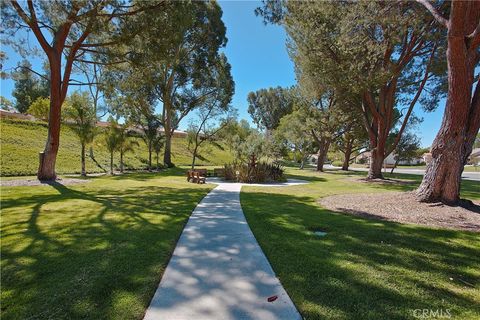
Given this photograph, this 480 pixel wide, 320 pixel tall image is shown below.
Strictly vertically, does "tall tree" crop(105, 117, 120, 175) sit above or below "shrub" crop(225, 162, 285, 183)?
above

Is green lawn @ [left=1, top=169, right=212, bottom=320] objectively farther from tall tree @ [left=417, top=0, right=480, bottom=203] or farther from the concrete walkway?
tall tree @ [left=417, top=0, right=480, bottom=203]

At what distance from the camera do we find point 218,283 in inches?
114

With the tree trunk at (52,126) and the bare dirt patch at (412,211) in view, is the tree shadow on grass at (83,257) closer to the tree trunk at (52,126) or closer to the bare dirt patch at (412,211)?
the bare dirt patch at (412,211)

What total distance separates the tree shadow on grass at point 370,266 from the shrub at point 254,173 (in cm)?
933

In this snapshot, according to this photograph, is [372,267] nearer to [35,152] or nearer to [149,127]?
[149,127]

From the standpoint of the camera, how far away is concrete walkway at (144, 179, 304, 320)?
2375 mm

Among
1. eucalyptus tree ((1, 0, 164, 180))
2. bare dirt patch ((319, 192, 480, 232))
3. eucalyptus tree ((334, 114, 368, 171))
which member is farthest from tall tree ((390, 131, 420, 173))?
eucalyptus tree ((1, 0, 164, 180))

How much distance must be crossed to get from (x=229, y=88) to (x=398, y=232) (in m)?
22.2

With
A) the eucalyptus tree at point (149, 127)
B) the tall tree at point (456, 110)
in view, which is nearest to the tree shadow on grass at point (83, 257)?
the tall tree at point (456, 110)

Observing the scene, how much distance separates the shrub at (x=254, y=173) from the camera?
15.0 m

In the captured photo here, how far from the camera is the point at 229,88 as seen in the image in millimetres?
25031

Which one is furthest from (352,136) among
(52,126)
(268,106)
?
(268,106)

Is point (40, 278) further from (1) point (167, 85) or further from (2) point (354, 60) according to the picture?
(1) point (167, 85)

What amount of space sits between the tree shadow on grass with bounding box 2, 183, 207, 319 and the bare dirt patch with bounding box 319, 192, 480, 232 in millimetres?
4524
